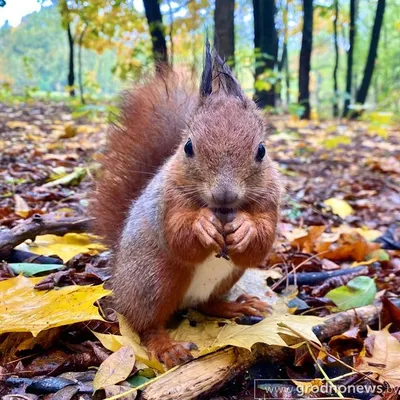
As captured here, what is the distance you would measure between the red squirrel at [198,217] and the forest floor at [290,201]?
0.17m

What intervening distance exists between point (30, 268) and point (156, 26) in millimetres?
2499

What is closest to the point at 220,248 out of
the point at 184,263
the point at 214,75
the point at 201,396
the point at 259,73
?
the point at 184,263

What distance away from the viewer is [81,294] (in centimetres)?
130

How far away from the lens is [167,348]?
1.39 meters

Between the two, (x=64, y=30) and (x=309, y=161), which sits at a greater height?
(x=64, y=30)

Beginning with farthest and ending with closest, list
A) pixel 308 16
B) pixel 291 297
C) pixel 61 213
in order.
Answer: pixel 308 16
pixel 61 213
pixel 291 297

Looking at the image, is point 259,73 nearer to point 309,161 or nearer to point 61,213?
point 309,161

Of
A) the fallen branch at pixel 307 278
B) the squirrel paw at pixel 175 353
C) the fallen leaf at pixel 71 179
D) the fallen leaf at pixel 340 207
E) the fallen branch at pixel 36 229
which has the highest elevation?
the fallen branch at pixel 36 229

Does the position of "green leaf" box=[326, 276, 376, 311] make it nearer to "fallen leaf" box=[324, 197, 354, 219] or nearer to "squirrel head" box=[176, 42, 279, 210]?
"squirrel head" box=[176, 42, 279, 210]

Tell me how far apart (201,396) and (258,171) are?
0.66 metres

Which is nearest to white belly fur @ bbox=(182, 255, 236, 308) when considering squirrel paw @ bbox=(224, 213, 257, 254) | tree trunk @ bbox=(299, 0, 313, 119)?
squirrel paw @ bbox=(224, 213, 257, 254)

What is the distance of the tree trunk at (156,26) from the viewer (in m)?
3.35

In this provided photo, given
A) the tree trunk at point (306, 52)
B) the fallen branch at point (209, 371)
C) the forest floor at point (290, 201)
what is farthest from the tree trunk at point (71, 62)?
the tree trunk at point (306, 52)

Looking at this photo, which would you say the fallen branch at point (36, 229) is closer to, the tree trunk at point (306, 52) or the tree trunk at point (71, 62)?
the tree trunk at point (71, 62)
